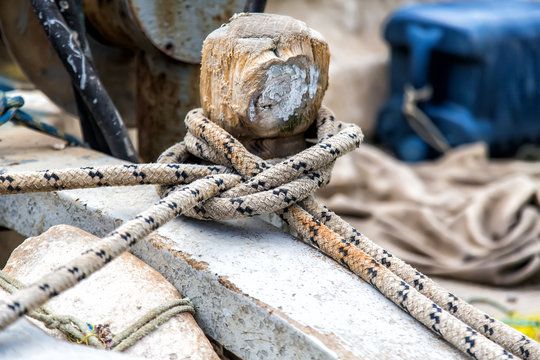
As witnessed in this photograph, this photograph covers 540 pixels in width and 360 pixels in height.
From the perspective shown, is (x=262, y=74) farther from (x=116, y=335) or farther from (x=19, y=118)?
(x=19, y=118)

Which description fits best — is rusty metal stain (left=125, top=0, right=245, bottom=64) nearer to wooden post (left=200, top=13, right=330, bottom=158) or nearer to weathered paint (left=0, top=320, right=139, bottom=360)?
wooden post (left=200, top=13, right=330, bottom=158)

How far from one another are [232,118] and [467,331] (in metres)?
0.51

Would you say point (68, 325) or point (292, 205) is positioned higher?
point (292, 205)

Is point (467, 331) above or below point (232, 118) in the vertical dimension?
below

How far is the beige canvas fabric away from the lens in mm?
2969

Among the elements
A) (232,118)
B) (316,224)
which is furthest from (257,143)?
(316,224)

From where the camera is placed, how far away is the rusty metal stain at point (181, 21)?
1566mm

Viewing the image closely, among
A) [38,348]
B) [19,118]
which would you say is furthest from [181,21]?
[38,348]

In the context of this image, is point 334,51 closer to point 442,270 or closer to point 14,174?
point 442,270

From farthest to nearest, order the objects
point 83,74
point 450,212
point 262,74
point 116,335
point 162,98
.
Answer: point 450,212
point 162,98
point 83,74
point 262,74
point 116,335

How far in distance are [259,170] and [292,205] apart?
83 mm

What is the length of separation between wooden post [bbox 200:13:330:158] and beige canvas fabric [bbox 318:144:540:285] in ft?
6.64

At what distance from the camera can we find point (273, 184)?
108 cm

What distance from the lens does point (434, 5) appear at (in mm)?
5160
